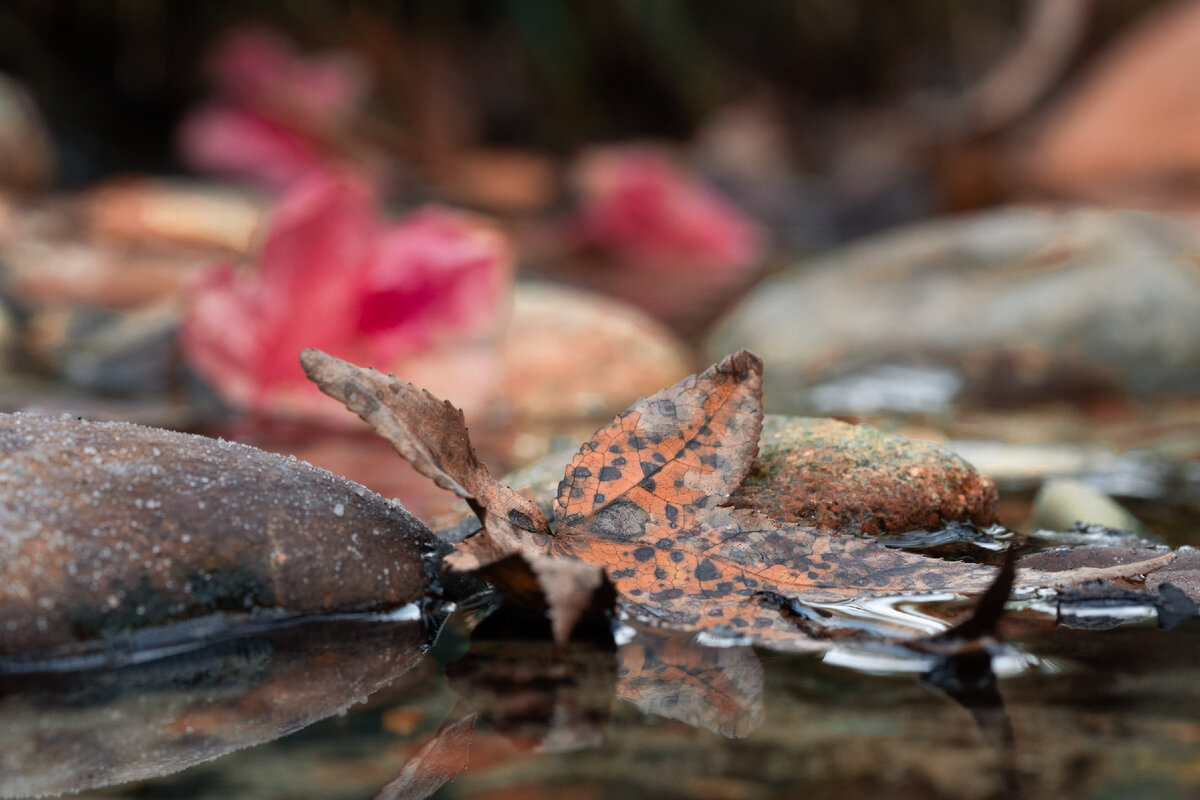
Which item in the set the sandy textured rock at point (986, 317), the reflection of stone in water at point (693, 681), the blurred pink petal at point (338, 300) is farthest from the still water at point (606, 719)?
the sandy textured rock at point (986, 317)

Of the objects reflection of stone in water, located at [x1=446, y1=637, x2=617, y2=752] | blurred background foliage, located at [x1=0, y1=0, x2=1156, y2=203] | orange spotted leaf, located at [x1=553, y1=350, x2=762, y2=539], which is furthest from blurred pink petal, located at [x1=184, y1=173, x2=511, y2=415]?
blurred background foliage, located at [x1=0, y1=0, x2=1156, y2=203]

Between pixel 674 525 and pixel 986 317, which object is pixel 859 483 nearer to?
pixel 674 525

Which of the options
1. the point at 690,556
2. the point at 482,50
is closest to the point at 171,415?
the point at 690,556

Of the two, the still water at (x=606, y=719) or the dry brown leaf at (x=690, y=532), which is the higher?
the dry brown leaf at (x=690, y=532)

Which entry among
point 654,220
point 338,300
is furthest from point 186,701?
point 654,220

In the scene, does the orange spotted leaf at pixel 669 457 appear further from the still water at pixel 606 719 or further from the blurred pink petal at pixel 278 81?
the blurred pink petal at pixel 278 81
